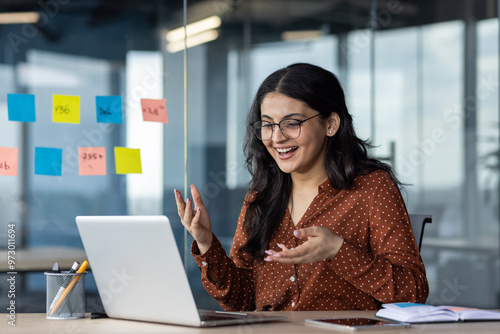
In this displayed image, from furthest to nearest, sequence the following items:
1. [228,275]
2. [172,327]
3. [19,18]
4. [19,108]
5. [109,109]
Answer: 1. [19,18]
2. [109,109]
3. [19,108]
4. [228,275]
5. [172,327]

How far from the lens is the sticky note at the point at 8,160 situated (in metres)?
2.46

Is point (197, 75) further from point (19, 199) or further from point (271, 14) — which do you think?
point (19, 199)

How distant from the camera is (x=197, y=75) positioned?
4480 mm

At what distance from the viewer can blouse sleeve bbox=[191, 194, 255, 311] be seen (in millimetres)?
1816

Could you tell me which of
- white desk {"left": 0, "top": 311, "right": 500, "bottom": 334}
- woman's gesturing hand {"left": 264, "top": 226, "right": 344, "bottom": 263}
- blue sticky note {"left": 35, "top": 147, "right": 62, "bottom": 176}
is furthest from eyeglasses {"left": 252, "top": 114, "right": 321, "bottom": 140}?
blue sticky note {"left": 35, "top": 147, "right": 62, "bottom": 176}

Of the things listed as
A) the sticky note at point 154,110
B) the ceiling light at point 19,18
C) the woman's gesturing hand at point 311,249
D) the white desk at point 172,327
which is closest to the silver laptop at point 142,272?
the white desk at point 172,327

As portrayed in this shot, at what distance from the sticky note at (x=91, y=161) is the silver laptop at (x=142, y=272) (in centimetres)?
142

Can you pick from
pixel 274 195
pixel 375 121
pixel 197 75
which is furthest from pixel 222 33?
pixel 274 195

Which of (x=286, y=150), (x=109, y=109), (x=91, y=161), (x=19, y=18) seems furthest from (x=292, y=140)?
(x=19, y=18)

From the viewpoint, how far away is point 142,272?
55.1 inches

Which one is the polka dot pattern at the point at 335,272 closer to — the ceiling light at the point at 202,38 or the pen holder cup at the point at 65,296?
the pen holder cup at the point at 65,296

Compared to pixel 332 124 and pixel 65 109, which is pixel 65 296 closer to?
pixel 332 124

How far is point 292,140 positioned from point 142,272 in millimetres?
692

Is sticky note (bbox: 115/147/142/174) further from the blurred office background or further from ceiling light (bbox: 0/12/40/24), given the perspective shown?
ceiling light (bbox: 0/12/40/24)
